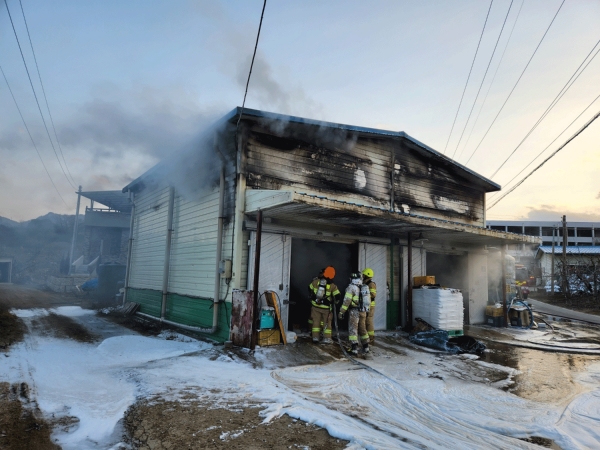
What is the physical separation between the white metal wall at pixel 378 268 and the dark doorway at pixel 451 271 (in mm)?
3626

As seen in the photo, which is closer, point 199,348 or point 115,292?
point 199,348

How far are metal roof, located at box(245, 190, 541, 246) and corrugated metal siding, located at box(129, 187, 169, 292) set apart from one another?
5229 mm

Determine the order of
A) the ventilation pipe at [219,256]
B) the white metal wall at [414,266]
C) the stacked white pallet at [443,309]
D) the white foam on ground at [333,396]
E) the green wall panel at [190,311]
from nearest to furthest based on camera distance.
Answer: the white foam on ground at [333,396], the green wall panel at [190,311], the ventilation pipe at [219,256], the stacked white pallet at [443,309], the white metal wall at [414,266]

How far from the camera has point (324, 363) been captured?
23.4ft

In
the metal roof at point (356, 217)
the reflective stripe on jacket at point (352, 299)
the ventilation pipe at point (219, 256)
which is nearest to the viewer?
the metal roof at point (356, 217)

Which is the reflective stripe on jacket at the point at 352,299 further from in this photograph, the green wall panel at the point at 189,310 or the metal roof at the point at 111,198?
the metal roof at the point at 111,198

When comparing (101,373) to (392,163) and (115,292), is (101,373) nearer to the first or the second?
(392,163)

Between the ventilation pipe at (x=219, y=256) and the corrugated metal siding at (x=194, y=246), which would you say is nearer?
the ventilation pipe at (x=219, y=256)

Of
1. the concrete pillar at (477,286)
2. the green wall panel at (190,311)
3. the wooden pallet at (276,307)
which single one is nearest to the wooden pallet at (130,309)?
the green wall panel at (190,311)

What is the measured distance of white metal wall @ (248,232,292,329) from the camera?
333 inches

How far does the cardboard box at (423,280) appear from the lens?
10.9m

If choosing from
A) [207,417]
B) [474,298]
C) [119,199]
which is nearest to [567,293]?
[474,298]

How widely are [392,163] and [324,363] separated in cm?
696

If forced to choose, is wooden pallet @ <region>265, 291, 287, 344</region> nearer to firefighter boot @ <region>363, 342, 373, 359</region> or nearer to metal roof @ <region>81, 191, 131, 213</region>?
firefighter boot @ <region>363, 342, 373, 359</region>
